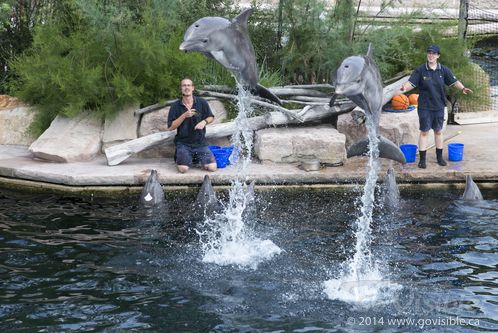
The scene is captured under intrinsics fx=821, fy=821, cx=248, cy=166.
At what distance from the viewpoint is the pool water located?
20.5 ft

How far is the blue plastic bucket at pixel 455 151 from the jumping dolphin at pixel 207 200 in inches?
121

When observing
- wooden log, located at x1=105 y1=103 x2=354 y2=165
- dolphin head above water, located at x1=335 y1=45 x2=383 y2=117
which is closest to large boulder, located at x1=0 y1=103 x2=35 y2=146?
wooden log, located at x1=105 y1=103 x2=354 y2=165

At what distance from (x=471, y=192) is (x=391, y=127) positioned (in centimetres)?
160

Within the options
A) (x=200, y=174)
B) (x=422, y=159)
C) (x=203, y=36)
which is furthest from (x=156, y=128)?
(x=203, y=36)

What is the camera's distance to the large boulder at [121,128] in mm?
10633

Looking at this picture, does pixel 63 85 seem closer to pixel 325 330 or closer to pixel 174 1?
pixel 174 1

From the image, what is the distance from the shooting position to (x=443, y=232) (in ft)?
27.1

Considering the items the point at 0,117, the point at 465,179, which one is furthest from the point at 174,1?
the point at 465,179

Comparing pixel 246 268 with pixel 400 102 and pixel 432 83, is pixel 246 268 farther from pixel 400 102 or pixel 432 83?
pixel 400 102

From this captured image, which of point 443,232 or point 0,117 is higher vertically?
point 0,117

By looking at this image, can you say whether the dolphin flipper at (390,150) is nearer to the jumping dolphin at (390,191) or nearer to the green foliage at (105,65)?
the jumping dolphin at (390,191)

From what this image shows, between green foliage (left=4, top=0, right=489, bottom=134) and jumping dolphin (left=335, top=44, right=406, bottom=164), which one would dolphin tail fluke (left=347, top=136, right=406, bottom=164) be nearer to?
jumping dolphin (left=335, top=44, right=406, bottom=164)

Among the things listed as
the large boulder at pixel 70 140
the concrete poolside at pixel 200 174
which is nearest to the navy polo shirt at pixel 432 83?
the concrete poolside at pixel 200 174

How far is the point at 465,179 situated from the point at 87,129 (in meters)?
4.82
